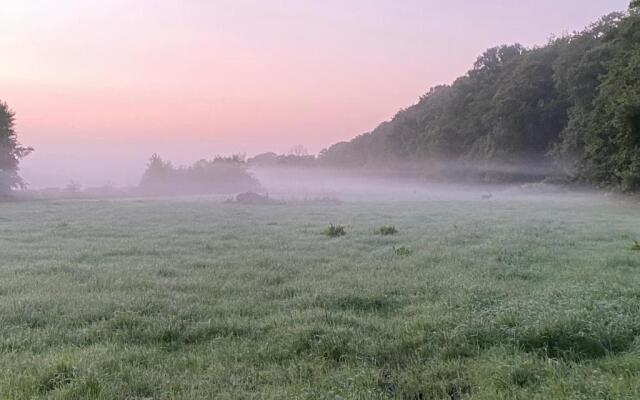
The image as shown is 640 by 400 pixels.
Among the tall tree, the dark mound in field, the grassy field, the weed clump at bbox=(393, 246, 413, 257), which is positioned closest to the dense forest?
the weed clump at bbox=(393, 246, 413, 257)

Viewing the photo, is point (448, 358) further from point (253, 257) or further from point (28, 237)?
point (28, 237)

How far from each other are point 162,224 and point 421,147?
92.5 m

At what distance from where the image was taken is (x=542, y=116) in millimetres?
70312

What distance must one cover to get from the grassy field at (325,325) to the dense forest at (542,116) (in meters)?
21.0

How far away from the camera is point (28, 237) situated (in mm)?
16172

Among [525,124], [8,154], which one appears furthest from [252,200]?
[525,124]

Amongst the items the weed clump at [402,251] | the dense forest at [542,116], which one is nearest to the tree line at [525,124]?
the dense forest at [542,116]

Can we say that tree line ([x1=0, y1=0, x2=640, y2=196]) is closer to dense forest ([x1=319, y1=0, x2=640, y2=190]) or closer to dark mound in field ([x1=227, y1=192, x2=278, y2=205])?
dense forest ([x1=319, y1=0, x2=640, y2=190])

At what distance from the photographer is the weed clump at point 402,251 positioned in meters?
11.9

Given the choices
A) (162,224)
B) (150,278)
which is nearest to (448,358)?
(150,278)

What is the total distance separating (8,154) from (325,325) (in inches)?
2308

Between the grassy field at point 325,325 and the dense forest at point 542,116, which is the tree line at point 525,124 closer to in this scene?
the dense forest at point 542,116

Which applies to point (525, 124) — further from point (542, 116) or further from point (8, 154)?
point (8, 154)

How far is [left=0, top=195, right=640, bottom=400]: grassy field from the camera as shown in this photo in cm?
446
